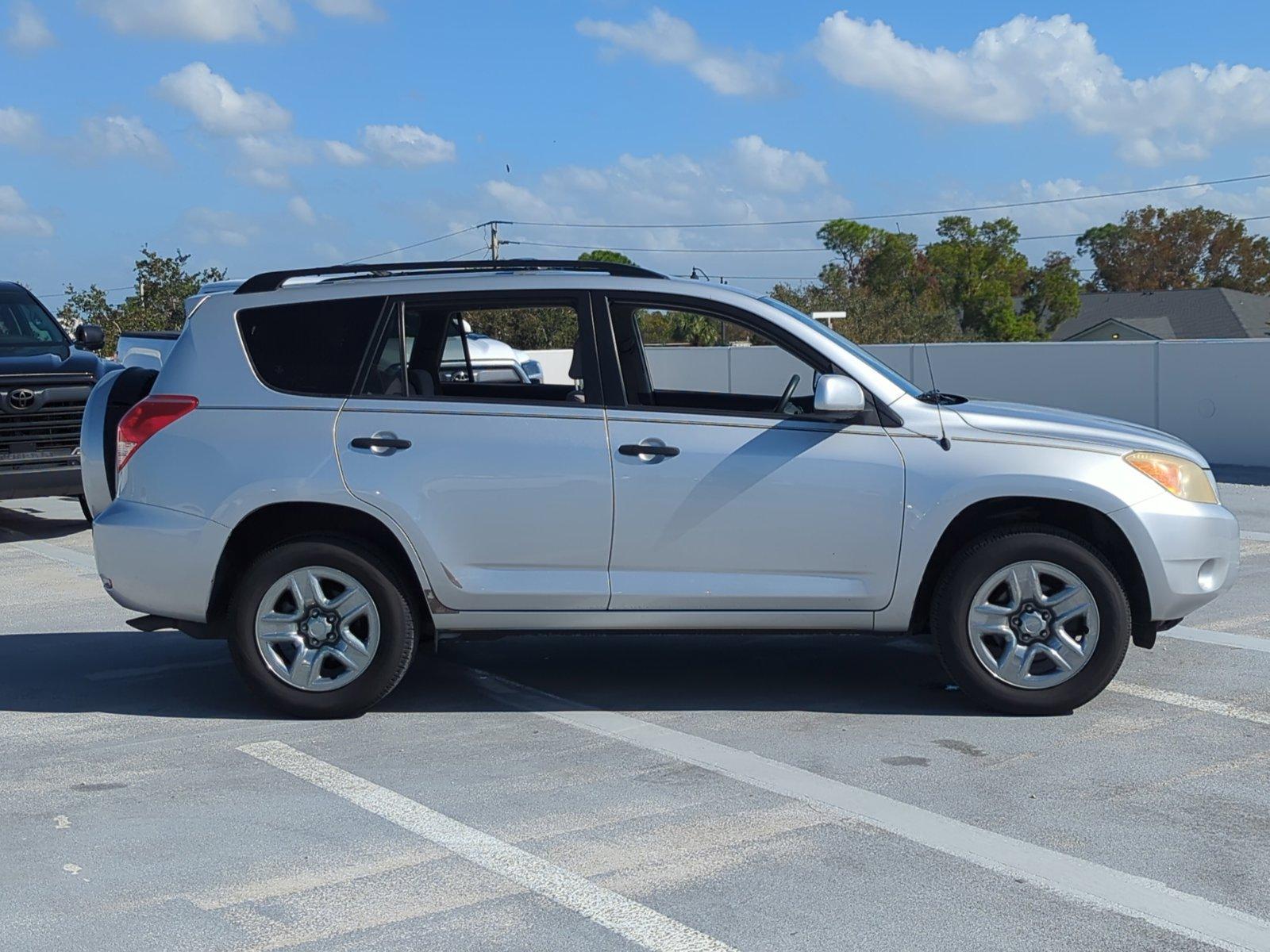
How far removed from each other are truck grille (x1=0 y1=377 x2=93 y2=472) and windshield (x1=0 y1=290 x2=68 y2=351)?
50.0 inches

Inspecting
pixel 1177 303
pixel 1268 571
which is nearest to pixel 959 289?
pixel 1177 303

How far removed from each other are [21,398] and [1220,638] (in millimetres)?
9638

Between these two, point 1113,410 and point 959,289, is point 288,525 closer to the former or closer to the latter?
point 1113,410

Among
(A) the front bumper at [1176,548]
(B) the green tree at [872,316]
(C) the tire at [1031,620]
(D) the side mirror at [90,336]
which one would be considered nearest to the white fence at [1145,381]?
(D) the side mirror at [90,336]

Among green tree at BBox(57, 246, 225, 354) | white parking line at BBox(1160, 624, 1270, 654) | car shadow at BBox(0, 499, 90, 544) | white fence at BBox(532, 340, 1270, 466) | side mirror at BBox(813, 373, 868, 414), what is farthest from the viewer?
green tree at BBox(57, 246, 225, 354)

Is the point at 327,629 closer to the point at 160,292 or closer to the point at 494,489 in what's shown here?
the point at 494,489

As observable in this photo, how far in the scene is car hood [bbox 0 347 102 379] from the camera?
12586mm

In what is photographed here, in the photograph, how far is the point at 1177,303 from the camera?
72250mm

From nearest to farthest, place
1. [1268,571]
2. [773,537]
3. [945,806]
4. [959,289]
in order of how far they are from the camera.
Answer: [945,806] → [773,537] → [1268,571] → [959,289]

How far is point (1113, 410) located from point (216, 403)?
16364 mm

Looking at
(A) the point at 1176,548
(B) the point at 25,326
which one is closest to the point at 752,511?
(A) the point at 1176,548

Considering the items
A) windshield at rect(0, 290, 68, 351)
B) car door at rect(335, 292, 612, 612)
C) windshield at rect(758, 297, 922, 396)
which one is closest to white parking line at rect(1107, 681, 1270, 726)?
windshield at rect(758, 297, 922, 396)

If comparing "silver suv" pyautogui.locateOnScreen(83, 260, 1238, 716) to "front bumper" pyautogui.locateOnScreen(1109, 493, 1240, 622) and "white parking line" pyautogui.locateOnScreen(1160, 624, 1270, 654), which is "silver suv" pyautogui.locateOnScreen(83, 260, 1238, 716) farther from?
"white parking line" pyautogui.locateOnScreen(1160, 624, 1270, 654)

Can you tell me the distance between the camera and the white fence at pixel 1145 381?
60.4 feet
